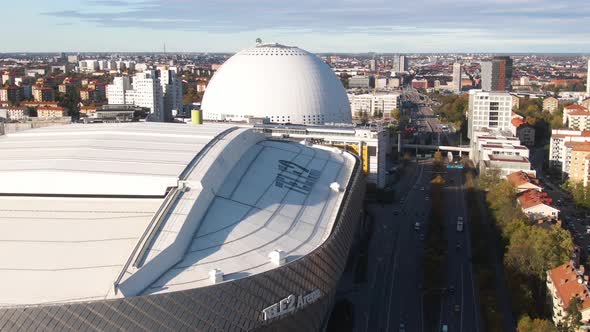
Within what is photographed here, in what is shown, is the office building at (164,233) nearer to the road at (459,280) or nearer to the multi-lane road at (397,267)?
the multi-lane road at (397,267)

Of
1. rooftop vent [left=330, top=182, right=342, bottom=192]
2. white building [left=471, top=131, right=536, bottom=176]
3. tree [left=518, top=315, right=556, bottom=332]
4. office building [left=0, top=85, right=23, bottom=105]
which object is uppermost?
office building [left=0, top=85, right=23, bottom=105]

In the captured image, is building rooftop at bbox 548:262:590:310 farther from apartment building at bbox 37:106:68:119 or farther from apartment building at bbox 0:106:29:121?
apartment building at bbox 37:106:68:119

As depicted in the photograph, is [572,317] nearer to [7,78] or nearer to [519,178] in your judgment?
[519,178]

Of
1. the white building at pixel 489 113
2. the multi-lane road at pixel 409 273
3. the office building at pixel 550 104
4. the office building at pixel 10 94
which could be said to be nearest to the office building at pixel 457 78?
the office building at pixel 550 104

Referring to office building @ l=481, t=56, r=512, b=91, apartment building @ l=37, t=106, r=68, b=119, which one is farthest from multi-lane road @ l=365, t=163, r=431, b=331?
office building @ l=481, t=56, r=512, b=91

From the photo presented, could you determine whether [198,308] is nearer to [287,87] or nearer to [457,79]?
[287,87]

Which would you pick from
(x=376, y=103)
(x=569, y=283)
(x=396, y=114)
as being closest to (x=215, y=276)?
(x=569, y=283)

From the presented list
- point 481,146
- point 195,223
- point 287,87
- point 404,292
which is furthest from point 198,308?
point 481,146

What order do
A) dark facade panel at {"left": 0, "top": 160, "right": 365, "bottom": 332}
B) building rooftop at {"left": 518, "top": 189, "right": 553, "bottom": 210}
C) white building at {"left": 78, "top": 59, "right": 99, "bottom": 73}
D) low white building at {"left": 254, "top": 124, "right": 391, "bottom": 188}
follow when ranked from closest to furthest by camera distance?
dark facade panel at {"left": 0, "top": 160, "right": 365, "bottom": 332}, building rooftop at {"left": 518, "top": 189, "right": 553, "bottom": 210}, low white building at {"left": 254, "top": 124, "right": 391, "bottom": 188}, white building at {"left": 78, "top": 59, "right": 99, "bottom": 73}
